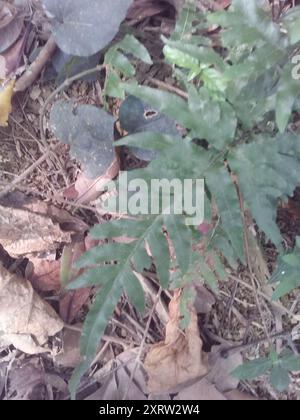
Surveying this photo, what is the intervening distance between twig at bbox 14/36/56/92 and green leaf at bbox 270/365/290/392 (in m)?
0.94

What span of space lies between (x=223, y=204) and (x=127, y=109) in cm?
43

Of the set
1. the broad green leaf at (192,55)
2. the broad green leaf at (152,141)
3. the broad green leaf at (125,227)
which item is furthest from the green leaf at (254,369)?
the broad green leaf at (192,55)

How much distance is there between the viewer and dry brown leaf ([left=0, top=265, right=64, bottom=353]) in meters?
1.39

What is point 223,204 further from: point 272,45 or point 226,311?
point 226,311

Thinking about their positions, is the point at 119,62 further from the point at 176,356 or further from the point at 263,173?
the point at 176,356

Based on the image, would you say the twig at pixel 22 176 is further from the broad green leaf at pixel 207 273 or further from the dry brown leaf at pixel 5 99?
the broad green leaf at pixel 207 273


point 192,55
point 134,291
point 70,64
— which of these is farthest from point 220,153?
point 70,64

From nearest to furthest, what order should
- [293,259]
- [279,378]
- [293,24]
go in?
[293,24] → [293,259] → [279,378]

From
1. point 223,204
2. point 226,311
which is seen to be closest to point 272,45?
point 223,204

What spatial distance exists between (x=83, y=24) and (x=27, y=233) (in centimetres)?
54

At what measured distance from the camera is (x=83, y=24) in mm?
1276

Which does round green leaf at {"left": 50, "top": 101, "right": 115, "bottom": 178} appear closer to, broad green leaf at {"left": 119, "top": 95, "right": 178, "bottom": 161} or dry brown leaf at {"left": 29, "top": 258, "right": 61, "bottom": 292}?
broad green leaf at {"left": 119, "top": 95, "right": 178, "bottom": 161}

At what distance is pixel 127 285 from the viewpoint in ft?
3.32
